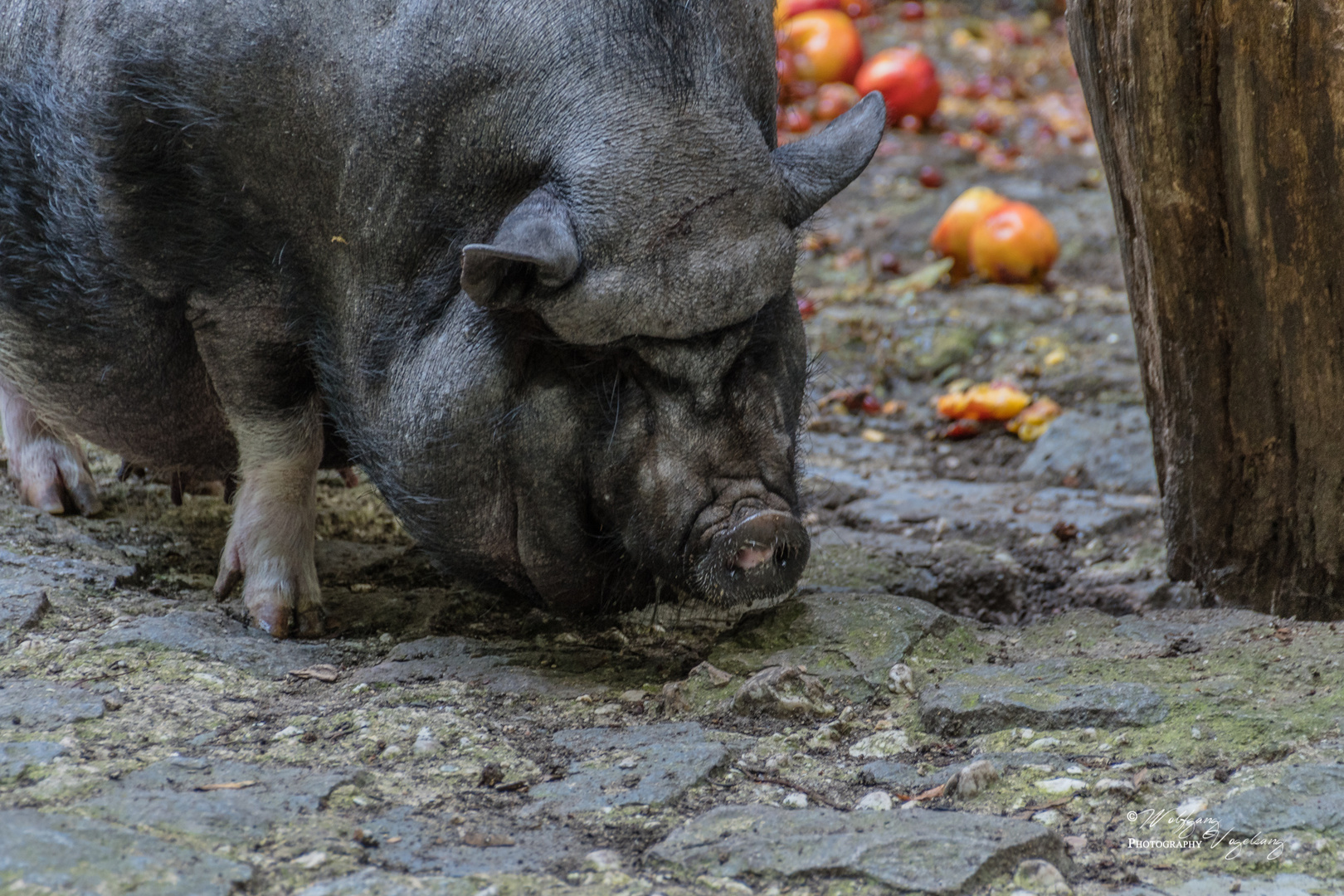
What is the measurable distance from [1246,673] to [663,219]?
4.82 ft

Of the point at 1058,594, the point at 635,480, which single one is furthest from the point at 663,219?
the point at 1058,594

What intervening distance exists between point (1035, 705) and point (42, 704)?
1.82 meters

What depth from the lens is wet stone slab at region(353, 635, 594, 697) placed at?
Result: 9.73 feet

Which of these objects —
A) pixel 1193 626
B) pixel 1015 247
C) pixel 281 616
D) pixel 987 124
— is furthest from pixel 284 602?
pixel 987 124

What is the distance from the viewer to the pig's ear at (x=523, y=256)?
2.58 meters

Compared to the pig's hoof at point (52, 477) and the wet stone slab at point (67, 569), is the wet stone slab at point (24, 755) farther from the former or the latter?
the pig's hoof at point (52, 477)

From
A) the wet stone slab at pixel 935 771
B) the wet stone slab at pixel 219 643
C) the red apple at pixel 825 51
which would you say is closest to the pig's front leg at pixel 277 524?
the wet stone slab at pixel 219 643

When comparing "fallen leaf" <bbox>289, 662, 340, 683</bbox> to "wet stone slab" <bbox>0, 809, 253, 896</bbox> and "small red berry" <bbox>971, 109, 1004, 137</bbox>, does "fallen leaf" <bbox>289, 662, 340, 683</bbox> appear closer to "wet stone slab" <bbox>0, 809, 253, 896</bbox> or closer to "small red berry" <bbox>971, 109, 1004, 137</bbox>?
"wet stone slab" <bbox>0, 809, 253, 896</bbox>

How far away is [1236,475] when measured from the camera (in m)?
3.36

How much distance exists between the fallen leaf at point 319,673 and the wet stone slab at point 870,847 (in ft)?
3.65

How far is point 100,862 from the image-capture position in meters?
1.87

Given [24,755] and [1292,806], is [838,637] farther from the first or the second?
[24,755]

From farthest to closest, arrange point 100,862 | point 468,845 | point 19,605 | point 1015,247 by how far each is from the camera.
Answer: point 1015,247
point 19,605
point 468,845
point 100,862

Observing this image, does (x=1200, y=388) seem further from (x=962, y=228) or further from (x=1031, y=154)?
(x=1031, y=154)
